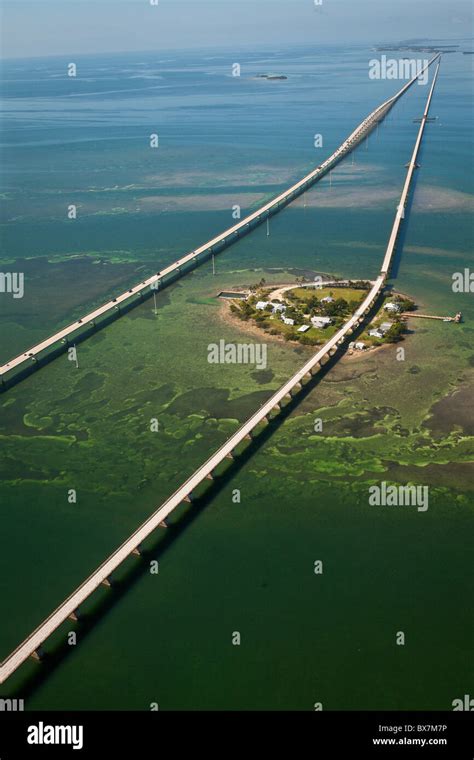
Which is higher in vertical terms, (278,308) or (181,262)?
(181,262)

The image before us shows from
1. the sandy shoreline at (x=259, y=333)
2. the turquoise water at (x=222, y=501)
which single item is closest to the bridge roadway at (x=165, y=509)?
the turquoise water at (x=222, y=501)

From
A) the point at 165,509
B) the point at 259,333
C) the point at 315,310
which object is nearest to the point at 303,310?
the point at 315,310

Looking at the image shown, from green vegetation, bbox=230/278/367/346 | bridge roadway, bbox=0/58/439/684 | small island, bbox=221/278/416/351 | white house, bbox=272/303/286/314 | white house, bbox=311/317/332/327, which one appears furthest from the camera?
white house, bbox=272/303/286/314

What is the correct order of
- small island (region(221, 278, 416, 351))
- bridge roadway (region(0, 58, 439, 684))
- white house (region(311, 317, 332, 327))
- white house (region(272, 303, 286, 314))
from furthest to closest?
white house (region(272, 303, 286, 314)) < white house (region(311, 317, 332, 327)) < small island (region(221, 278, 416, 351)) < bridge roadway (region(0, 58, 439, 684))

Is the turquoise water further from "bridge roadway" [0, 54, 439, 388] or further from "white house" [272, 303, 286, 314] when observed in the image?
"white house" [272, 303, 286, 314]

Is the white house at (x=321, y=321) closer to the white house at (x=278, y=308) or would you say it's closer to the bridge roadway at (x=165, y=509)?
the bridge roadway at (x=165, y=509)

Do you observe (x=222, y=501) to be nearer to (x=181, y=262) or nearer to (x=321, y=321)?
(x=321, y=321)

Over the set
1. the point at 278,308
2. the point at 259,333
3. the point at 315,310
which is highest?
the point at 278,308

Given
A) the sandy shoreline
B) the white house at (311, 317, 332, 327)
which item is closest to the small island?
the white house at (311, 317, 332, 327)
